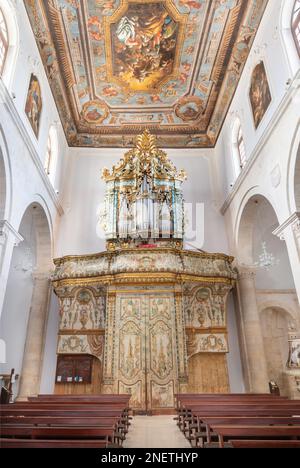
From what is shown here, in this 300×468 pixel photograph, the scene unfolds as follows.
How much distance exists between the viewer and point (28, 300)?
1156cm

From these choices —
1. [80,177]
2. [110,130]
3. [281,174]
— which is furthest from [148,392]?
[110,130]

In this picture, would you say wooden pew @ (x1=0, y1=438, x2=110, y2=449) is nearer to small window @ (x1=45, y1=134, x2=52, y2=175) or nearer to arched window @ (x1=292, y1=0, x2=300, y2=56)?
arched window @ (x1=292, y1=0, x2=300, y2=56)

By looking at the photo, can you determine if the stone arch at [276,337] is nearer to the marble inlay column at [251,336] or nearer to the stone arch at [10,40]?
the marble inlay column at [251,336]

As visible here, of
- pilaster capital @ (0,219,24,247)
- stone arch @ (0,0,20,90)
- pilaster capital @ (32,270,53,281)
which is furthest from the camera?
pilaster capital @ (32,270,53,281)

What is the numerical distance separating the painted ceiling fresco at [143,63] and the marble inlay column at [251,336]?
6.77m

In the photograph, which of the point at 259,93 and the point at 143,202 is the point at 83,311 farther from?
the point at 259,93

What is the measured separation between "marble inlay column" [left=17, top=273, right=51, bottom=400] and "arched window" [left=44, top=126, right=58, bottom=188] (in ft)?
12.7

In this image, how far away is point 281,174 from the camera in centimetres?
782

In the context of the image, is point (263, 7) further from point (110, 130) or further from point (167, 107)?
point (110, 130)

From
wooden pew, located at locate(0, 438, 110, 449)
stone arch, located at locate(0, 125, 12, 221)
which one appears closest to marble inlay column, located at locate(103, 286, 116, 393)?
stone arch, located at locate(0, 125, 12, 221)

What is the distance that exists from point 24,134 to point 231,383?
9.90 metres

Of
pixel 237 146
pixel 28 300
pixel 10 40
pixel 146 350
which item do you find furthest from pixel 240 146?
pixel 28 300

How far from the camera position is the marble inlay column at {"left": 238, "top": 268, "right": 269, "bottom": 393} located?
9961 mm

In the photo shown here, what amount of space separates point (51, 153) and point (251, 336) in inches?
383
